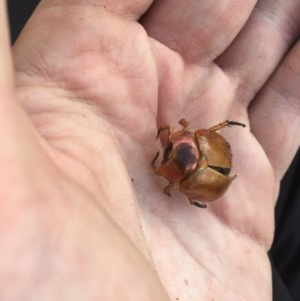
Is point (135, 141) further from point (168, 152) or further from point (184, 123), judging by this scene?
point (184, 123)

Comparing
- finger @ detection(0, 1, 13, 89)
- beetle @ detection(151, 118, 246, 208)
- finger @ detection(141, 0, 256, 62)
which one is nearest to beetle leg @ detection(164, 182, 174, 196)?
beetle @ detection(151, 118, 246, 208)

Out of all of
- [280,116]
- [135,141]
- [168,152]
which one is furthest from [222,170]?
[280,116]

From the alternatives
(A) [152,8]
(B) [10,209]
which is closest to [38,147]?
(B) [10,209]

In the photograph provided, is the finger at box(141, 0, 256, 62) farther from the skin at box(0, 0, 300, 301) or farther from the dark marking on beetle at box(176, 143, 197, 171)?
the dark marking on beetle at box(176, 143, 197, 171)

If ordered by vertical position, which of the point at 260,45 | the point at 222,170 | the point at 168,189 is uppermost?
the point at 260,45

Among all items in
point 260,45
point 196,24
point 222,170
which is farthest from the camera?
point 260,45

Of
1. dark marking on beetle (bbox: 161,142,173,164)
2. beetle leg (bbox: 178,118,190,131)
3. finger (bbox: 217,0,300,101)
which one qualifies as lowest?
dark marking on beetle (bbox: 161,142,173,164)
